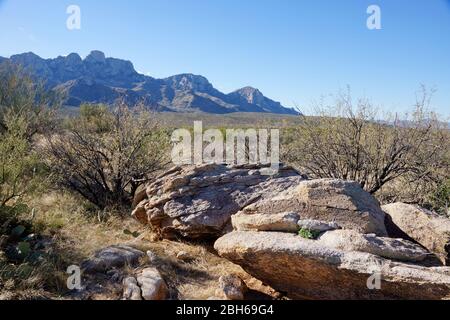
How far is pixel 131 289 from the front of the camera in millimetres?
4602

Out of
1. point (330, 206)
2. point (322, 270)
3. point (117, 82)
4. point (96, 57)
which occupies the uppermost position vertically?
point (96, 57)

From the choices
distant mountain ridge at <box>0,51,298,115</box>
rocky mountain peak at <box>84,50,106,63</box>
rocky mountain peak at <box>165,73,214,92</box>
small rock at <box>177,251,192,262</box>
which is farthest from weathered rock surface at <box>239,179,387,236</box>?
rocky mountain peak at <box>165,73,214,92</box>

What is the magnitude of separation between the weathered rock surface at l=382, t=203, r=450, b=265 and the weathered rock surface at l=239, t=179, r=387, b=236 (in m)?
0.33

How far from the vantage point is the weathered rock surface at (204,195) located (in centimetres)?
614

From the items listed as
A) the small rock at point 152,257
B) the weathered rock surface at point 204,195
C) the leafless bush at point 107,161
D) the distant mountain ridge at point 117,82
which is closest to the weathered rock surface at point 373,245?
the weathered rock surface at point 204,195

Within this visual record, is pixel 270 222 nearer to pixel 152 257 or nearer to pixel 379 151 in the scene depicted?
pixel 152 257

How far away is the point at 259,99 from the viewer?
7116 inches

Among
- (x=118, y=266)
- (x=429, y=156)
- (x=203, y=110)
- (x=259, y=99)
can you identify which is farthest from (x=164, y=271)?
(x=259, y=99)

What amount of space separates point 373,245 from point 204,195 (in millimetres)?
2911

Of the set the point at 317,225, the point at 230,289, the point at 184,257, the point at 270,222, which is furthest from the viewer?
the point at 184,257

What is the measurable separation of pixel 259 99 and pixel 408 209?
178191 millimetres

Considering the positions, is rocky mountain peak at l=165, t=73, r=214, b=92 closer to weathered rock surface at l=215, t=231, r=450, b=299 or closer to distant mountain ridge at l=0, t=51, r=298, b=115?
distant mountain ridge at l=0, t=51, r=298, b=115

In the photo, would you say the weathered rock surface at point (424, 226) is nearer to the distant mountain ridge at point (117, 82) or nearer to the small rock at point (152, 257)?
the small rock at point (152, 257)

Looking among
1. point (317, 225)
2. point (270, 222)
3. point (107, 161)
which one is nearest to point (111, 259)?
point (270, 222)
